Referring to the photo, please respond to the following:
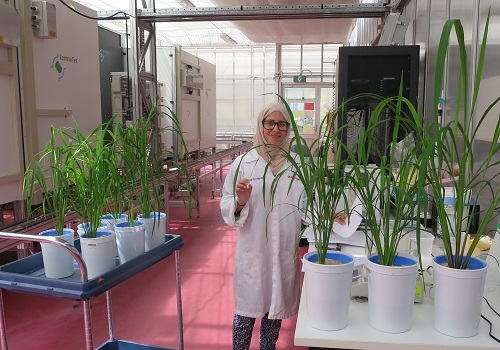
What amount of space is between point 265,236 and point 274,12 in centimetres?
239

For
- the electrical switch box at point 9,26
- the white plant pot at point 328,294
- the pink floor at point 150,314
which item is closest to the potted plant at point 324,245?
the white plant pot at point 328,294

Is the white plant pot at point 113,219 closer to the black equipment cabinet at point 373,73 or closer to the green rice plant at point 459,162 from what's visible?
the green rice plant at point 459,162

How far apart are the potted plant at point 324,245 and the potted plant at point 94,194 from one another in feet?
2.19

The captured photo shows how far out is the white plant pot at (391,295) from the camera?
1.06 meters

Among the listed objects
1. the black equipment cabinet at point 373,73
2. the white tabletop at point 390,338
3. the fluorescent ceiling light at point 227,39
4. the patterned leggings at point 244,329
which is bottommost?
the patterned leggings at point 244,329

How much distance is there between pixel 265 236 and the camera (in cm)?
201

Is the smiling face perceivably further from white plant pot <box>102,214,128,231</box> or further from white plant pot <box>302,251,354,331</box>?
white plant pot <box>302,251,354,331</box>

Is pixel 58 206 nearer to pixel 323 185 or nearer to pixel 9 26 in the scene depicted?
pixel 323 185

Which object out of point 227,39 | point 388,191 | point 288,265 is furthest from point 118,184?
point 227,39

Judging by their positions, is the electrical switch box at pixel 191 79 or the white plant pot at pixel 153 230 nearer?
the white plant pot at pixel 153 230

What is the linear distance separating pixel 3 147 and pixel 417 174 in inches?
93.7

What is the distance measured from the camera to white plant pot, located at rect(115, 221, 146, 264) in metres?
1.63

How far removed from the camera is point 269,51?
13.1m

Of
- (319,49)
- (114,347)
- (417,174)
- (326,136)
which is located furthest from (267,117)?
(319,49)
